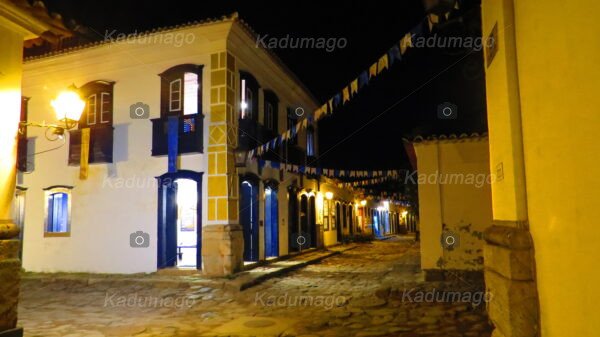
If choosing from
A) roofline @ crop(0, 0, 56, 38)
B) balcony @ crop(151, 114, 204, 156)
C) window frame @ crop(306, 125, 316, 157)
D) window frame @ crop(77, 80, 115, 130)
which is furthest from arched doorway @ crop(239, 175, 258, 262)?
roofline @ crop(0, 0, 56, 38)

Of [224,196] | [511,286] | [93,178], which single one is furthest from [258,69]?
[511,286]

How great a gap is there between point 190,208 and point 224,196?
3.05 meters

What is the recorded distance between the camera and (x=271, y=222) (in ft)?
54.1

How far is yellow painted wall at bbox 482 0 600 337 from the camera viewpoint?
103 inches

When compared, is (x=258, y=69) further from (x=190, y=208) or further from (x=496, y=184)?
(x=496, y=184)

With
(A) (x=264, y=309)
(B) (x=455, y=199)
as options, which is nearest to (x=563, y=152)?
(A) (x=264, y=309)

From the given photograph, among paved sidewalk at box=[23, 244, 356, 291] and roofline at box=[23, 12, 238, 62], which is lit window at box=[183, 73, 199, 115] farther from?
paved sidewalk at box=[23, 244, 356, 291]

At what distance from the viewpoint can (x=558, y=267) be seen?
124 inches

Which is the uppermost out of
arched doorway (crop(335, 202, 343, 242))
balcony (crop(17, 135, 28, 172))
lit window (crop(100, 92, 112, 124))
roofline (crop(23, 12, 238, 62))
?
roofline (crop(23, 12, 238, 62))

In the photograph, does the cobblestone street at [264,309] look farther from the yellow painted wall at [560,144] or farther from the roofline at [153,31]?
the roofline at [153,31]

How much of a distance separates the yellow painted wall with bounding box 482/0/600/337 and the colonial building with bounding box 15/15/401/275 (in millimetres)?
9654

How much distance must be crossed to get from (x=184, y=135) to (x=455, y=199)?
26.0 ft

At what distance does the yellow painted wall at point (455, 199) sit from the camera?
1044 centimetres

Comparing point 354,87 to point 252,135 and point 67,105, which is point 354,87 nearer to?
point 67,105
